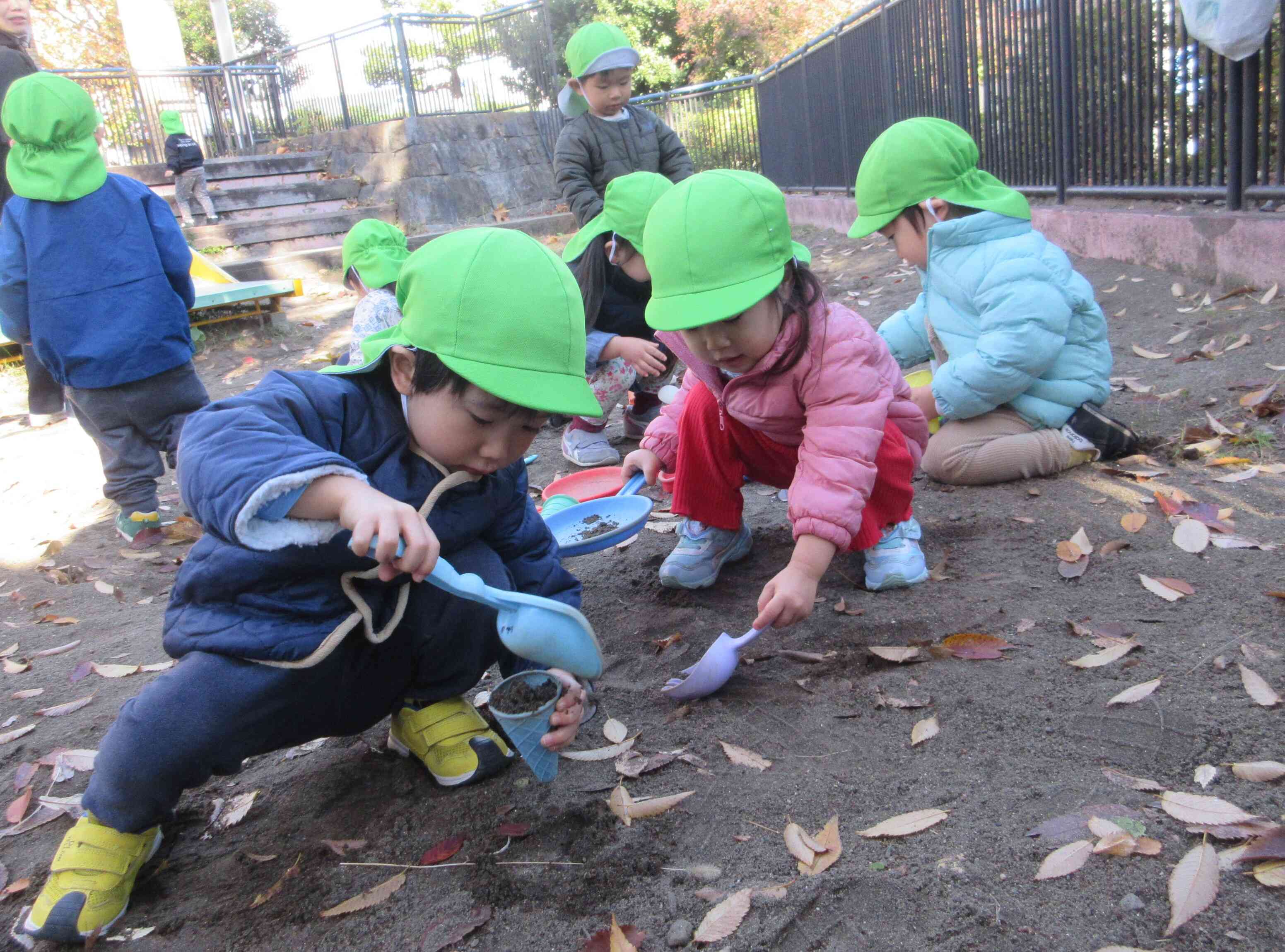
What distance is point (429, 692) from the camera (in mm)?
1817

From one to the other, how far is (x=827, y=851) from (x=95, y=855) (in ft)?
3.70


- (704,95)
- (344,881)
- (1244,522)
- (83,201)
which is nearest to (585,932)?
(344,881)

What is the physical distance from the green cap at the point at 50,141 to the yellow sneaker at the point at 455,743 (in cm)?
270

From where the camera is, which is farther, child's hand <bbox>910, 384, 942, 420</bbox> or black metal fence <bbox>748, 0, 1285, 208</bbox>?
black metal fence <bbox>748, 0, 1285, 208</bbox>

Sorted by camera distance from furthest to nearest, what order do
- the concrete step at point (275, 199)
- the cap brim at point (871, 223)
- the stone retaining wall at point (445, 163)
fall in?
1. the stone retaining wall at point (445, 163)
2. the concrete step at point (275, 199)
3. the cap brim at point (871, 223)

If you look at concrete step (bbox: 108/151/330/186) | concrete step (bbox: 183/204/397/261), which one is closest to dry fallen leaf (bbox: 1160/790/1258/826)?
concrete step (bbox: 183/204/397/261)

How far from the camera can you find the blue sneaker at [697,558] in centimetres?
248

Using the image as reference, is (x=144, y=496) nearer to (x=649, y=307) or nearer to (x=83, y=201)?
(x=83, y=201)

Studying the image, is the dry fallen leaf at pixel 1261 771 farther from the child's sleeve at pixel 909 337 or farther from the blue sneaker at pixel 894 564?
the child's sleeve at pixel 909 337

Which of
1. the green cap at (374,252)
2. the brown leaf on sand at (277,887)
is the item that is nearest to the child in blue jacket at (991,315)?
the brown leaf on sand at (277,887)

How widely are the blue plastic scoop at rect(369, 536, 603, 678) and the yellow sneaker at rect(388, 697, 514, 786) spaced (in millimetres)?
269

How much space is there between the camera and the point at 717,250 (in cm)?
192

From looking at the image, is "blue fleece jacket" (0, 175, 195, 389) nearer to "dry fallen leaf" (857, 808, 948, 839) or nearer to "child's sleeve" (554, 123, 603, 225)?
"child's sleeve" (554, 123, 603, 225)

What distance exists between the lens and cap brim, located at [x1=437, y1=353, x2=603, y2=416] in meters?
1.45
